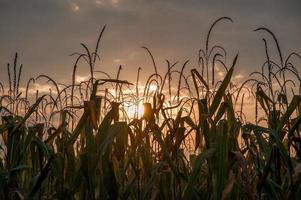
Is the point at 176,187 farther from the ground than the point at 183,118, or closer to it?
closer to it

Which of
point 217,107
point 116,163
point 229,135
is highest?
point 217,107

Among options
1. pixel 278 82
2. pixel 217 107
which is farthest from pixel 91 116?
pixel 278 82

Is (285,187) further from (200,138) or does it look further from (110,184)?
(110,184)

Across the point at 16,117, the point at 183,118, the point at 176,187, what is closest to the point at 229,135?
the point at 183,118

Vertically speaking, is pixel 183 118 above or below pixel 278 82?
below

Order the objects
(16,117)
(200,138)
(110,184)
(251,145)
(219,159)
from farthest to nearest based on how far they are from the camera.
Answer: (16,117) < (251,145) < (200,138) < (110,184) < (219,159)

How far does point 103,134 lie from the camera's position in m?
3.43

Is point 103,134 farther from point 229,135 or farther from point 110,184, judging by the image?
point 229,135

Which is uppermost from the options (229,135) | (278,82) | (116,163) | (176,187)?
(278,82)

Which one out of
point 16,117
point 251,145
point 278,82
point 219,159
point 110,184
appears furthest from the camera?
point 278,82

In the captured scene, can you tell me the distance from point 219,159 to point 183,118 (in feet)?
2.65

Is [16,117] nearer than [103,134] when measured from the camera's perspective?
No

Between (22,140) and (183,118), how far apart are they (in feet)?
5.16

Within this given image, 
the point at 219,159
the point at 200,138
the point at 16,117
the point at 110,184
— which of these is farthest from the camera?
the point at 16,117
